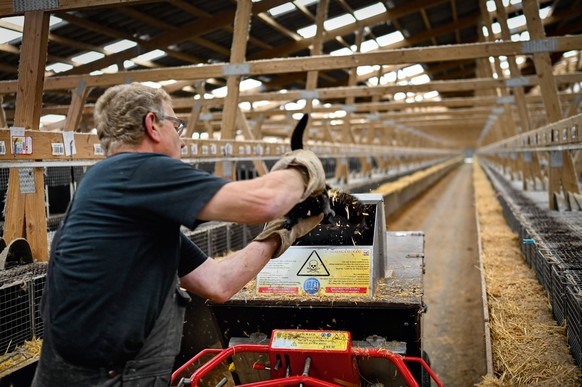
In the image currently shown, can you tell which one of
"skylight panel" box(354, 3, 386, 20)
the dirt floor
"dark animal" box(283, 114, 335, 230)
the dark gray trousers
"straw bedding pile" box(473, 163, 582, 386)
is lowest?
the dirt floor

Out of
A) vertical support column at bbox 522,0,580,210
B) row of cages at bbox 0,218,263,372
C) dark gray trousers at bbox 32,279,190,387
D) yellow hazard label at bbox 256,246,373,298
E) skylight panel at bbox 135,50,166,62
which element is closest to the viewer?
dark gray trousers at bbox 32,279,190,387

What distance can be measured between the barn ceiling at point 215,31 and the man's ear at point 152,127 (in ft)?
11.0

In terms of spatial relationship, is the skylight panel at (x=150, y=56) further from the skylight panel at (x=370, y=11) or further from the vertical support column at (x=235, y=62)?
the vertical support column at (x=235, y=62)

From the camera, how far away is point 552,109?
709 cm

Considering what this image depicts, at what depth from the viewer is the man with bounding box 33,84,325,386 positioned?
1.78 metres

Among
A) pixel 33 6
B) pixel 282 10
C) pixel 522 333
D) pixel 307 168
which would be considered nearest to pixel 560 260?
pixel 522 333

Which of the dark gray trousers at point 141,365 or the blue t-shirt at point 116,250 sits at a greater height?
the blue t-shirt at point 116,250

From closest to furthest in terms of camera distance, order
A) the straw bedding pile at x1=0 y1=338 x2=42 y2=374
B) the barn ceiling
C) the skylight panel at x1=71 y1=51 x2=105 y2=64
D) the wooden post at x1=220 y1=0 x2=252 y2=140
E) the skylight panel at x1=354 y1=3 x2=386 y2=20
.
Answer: the straw bedding pile at x1=0 y1=338 x2=42 y2=374, the wooden post at x1=220 y1=0 x2=252 y2=140, the barn ceiling, the skylight panel at x1=71 y1=51 x2=105 y2=64, the skylight panel at x1=354 y1=3 x2=386 y2=20

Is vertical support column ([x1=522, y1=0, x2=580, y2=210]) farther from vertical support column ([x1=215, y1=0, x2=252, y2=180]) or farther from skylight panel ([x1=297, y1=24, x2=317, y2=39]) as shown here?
skylight panel ([x1=297, y1=24, x2=317, y2=39])

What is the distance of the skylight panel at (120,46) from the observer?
11492mm

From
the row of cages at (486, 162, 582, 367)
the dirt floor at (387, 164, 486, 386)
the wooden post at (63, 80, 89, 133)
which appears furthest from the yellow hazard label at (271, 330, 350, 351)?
the wooden post at (63, 80, 89, 133)

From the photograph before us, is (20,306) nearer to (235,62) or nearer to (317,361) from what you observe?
(317,361)

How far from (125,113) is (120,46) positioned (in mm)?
10655

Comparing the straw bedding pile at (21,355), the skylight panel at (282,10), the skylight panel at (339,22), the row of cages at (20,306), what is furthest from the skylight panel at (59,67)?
the straw bedding pile at (21,355)
